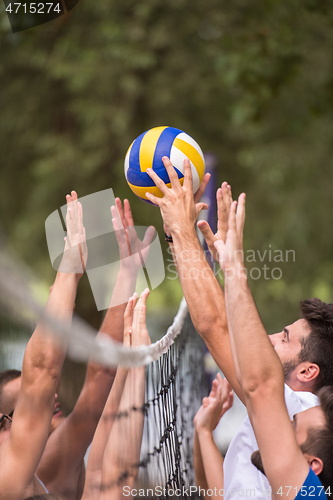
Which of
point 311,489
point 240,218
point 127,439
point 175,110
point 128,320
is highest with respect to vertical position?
point 175,110

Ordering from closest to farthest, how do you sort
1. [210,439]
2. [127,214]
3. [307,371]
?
[307,371] → [127,214] → [210,439]

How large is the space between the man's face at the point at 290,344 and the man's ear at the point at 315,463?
558 mm

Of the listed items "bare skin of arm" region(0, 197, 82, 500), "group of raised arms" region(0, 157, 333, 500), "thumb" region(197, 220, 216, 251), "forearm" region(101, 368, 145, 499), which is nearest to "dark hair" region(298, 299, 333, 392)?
"group of raised arms" region(0, 157, 333, 500)

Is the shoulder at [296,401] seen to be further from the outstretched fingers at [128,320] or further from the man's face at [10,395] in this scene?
the man's face at [10,395]

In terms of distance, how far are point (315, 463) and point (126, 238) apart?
55.3 inches

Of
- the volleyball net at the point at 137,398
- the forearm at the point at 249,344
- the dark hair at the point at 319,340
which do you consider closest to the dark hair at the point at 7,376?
the volleyball net at the point at 137,398

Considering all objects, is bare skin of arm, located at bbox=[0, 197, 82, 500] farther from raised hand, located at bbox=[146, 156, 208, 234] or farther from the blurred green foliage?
the blurred green foliage

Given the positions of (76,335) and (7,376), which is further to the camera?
(7,376)

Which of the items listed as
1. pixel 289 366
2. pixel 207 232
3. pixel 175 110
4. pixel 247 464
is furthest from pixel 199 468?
pixel 175 110

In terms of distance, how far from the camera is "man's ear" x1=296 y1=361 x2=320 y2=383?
2.12 m

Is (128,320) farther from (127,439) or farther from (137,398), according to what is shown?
(127,439)

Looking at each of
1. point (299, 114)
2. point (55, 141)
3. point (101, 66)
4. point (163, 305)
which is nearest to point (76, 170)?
point (55, 141)

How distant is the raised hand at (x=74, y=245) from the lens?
2020 mm

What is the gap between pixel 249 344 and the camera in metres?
1.55
